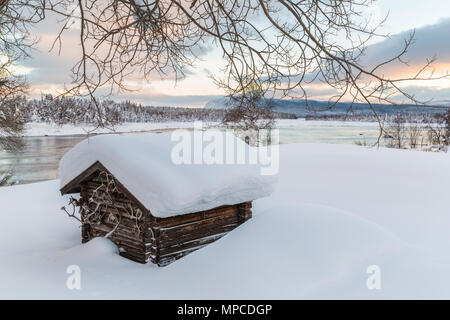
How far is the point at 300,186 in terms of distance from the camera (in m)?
11.5

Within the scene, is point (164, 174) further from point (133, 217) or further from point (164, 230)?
point (133, 217)

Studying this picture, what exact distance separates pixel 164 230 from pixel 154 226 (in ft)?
0.56

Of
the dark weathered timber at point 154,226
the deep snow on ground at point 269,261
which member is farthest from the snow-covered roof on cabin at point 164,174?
the deep snow on ground at point 269,261

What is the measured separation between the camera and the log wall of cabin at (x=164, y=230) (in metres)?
5.23

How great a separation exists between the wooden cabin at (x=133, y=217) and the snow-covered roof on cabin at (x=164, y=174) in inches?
1.1

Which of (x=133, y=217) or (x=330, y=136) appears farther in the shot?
(x=330, y=136)

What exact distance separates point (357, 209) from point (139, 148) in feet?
20.5

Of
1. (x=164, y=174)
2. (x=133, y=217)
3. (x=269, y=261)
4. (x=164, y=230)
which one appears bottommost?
(x=269, y=261)

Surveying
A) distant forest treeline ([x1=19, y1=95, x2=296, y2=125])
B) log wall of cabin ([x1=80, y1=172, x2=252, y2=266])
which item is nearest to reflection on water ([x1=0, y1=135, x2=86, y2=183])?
distant forest treeline ([x1=19, y1=95, x2=296, y2=125])

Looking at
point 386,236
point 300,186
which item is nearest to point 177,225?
point 386,236

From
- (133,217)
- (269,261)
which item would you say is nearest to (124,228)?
(133,217)

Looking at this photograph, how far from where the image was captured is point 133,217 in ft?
17.9

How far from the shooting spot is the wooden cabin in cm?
521
